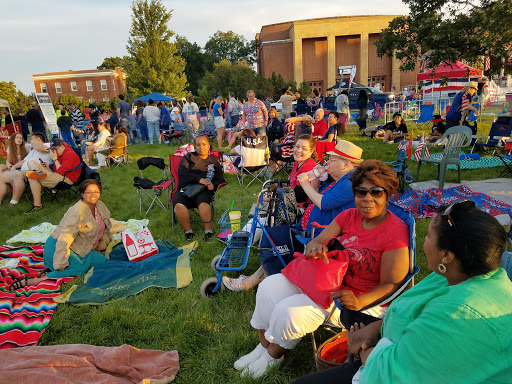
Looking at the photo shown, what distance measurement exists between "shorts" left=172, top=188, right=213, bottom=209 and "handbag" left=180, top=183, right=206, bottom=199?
0.22 feet

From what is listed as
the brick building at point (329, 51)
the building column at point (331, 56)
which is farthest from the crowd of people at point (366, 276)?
the brick building at point (329, 51)

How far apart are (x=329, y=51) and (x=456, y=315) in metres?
45.9

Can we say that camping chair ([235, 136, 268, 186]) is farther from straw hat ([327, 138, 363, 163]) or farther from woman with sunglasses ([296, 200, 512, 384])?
woman with sunglasses ([296, 200, 512, 384])

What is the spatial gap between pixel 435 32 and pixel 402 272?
8259mm

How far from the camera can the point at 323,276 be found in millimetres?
2307

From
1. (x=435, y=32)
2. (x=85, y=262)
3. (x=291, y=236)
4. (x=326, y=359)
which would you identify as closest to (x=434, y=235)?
(x=326, y=359)

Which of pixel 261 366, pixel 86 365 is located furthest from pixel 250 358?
pixel 86 365

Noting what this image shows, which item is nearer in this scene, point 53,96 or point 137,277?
point 137,277

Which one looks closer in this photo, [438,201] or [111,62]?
[438,201]

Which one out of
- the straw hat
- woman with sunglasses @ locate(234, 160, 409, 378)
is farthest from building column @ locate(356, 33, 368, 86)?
woman with sunglasses @ locate(234, 160, 409, 378)

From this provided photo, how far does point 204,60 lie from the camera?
48562 mm

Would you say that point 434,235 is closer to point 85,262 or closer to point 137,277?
point 137,277

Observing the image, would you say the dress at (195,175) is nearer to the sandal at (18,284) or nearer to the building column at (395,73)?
the sandal at (18,284)

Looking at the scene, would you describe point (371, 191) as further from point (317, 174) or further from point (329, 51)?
point (329, 51)
